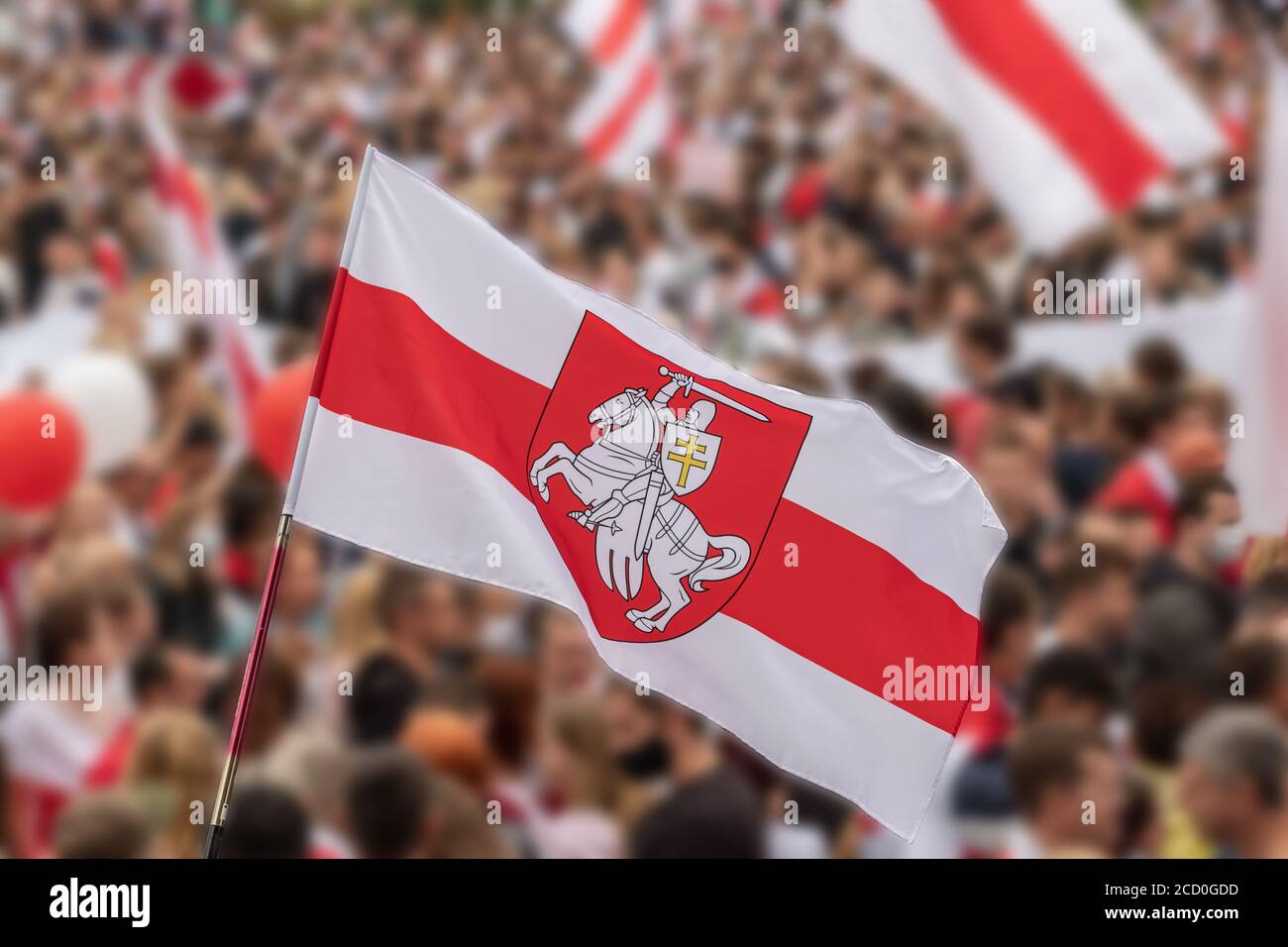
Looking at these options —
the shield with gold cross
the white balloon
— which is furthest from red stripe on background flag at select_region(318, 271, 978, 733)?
the white balloon

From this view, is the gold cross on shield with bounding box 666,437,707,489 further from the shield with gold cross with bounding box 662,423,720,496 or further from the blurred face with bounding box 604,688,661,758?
the blurred face with bounding box 604,688,661,758

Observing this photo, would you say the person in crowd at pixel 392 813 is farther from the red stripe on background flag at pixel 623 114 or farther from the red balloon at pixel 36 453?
the red stripe on background flag at pixel 623 114

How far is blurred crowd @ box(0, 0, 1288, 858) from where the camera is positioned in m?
4.07

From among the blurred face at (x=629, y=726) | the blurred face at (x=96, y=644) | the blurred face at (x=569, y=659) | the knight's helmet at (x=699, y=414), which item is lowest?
the blurred face at (x=629, y=726)

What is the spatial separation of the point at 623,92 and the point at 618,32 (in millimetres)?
471

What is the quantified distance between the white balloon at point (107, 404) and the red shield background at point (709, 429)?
2.59 meters

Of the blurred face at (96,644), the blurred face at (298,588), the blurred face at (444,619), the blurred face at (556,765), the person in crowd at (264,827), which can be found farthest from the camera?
the blurred face at (298,588)

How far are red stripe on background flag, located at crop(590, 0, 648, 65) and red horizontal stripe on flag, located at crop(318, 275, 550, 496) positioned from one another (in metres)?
6.72

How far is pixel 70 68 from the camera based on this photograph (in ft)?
48.1

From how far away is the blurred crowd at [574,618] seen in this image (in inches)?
160

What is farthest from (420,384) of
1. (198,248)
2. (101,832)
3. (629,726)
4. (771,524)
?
(198,248)

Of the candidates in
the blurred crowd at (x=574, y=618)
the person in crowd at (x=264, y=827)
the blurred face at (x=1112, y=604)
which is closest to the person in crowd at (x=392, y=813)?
the blurred crowd at (x=574, y=618)

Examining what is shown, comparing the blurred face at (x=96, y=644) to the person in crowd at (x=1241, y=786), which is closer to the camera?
the person in crowd at (x=1241, y=786)

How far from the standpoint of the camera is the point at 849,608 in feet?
14.4
